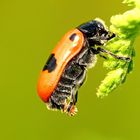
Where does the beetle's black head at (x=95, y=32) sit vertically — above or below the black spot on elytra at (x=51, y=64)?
above

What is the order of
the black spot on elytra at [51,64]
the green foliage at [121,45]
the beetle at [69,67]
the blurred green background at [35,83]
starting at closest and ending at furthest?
the green foliage at [121,45]
the beetle at [69,67]
the black spot on elytra at [51,64]
the blurred green background at [35,83]

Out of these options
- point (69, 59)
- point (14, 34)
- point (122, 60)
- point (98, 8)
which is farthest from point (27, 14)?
point (122, 60)

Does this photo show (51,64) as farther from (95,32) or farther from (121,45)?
(121,45)

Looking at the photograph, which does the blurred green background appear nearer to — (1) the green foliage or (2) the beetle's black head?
(2) the beetle's black head

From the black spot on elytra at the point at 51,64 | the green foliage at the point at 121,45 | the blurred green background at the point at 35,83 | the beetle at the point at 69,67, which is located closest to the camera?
the green foliage at the point at 121,45

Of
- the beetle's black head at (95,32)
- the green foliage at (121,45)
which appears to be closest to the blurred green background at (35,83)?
the beetle's black head at (95,32)

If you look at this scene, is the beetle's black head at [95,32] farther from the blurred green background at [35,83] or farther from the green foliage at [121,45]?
the blurred green background at [35,83]

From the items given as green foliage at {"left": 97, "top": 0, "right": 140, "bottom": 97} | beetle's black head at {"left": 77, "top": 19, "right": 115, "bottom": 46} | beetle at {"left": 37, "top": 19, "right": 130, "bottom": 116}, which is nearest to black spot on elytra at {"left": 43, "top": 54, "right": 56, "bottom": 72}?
beetle at {"left": 37, "top": 19, "right": 130, "bottom": 116}

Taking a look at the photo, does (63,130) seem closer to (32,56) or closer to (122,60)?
(32,56)
